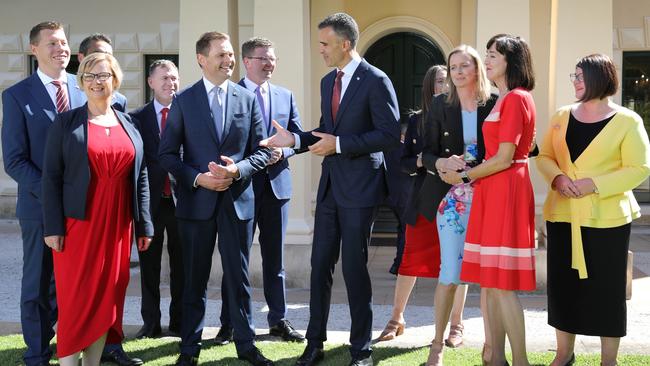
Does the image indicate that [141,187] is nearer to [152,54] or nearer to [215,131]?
[215,131]

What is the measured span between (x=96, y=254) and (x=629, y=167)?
3.28 m

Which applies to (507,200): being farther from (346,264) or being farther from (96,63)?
(96,63)

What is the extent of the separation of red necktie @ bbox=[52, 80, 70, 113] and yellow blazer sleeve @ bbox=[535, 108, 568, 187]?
3171 mm

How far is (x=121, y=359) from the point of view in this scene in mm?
5355

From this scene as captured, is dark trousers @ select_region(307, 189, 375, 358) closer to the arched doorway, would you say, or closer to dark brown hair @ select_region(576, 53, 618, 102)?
dark brown hair @ select_region(576, 53, 618, 102)

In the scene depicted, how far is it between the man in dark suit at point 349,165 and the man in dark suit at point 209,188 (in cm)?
29

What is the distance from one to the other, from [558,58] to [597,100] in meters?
3.07

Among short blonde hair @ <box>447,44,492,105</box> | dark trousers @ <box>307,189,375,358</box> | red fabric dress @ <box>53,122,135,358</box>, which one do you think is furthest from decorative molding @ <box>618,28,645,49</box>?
red fabric dress @ <box>53,122,135,358</box>

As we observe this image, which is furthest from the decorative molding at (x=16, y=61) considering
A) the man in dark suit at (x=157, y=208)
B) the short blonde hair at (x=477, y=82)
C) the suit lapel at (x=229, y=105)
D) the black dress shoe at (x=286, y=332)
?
the short blonde hair at (x=477, y=82)

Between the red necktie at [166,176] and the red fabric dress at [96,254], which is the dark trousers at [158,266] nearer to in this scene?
the red necktie at [166,176]

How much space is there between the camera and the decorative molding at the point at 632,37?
41.0ft

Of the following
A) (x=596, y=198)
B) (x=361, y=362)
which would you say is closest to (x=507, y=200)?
(x=596, y=198)

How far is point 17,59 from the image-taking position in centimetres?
1355

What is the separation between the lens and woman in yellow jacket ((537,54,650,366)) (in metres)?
4.86
